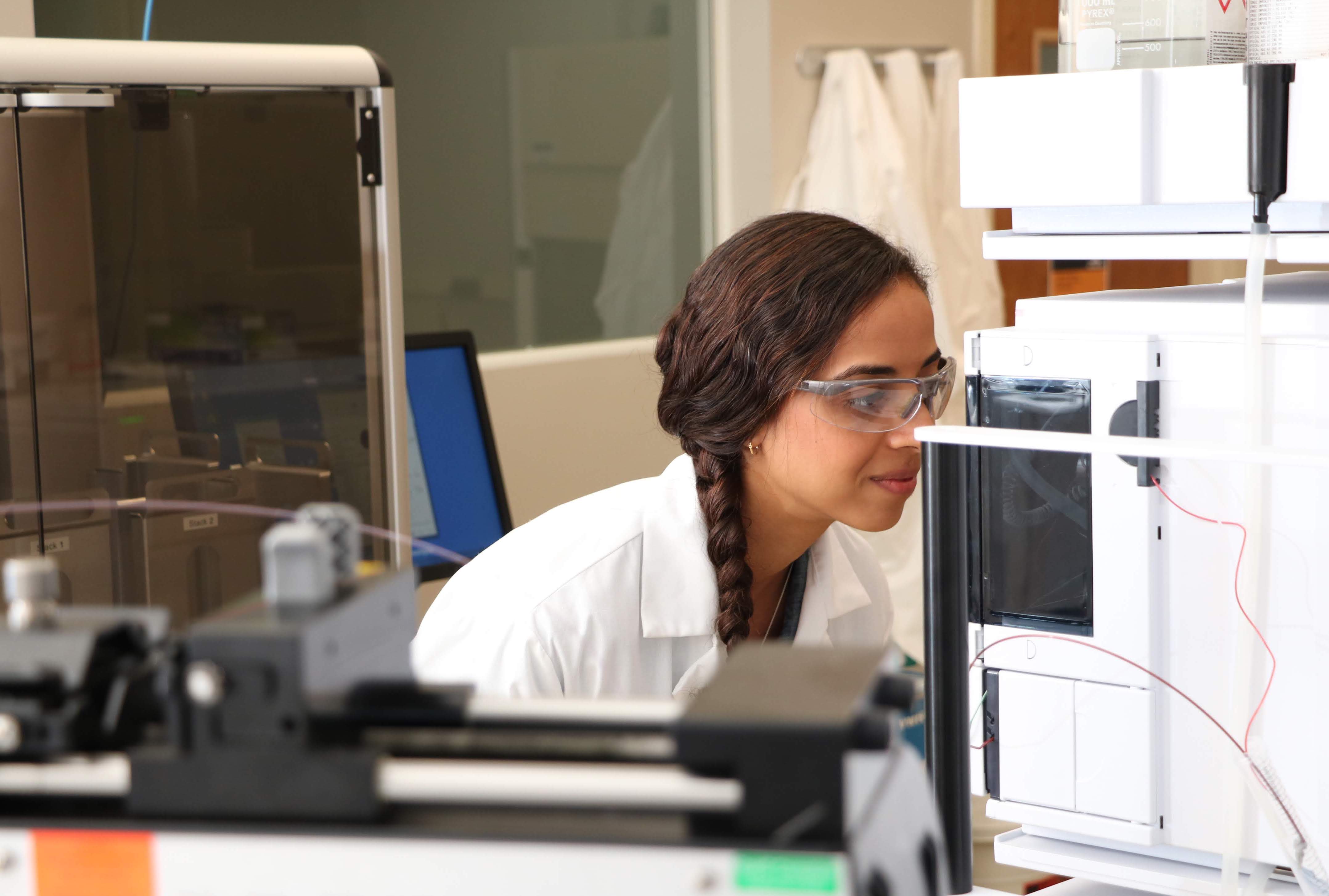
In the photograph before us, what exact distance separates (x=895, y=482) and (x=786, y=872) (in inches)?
35.1

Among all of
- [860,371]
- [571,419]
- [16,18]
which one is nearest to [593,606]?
[860,371]

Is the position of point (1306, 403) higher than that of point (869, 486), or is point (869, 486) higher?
point (1306, 403)

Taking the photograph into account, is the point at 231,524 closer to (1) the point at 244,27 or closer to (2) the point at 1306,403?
(1) the point at 244,27

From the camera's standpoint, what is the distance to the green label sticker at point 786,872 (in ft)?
1.48

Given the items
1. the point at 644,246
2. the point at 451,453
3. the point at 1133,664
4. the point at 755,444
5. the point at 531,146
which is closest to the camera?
the point at 1133,664

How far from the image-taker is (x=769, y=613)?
60.9 inches

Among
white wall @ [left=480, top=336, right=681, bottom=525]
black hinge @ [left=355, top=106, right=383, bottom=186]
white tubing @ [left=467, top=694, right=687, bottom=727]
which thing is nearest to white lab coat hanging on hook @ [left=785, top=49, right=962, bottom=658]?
white wall @ [left=480, top=336, right=681, bottom=525]

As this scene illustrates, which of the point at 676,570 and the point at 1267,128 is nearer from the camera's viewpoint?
the point at 1267,128

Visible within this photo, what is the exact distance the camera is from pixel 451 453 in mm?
2141

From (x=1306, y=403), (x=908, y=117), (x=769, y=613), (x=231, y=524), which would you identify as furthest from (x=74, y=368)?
(x=908, y=117)

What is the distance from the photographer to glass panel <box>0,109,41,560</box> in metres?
1.53

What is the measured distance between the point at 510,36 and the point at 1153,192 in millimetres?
1894

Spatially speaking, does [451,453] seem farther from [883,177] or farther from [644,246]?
[883,177]

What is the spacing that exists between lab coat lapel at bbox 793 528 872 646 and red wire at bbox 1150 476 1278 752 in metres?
0.64
